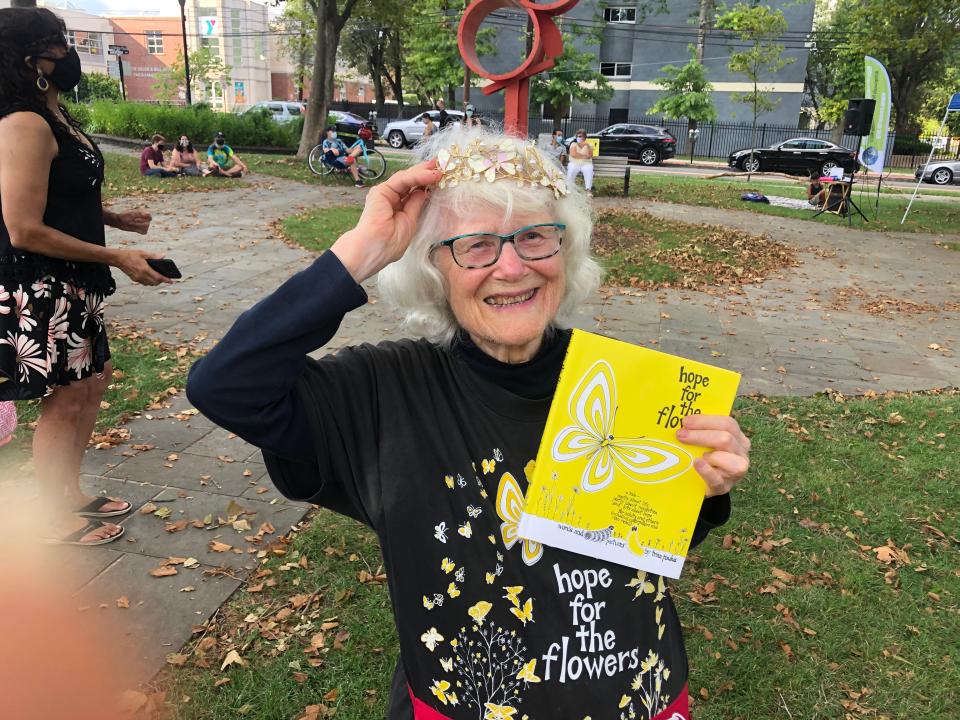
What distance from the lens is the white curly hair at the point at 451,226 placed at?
1.53 metres

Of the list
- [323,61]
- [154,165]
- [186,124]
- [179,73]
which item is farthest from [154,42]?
[154,165]

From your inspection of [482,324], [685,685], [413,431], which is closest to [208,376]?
[413,431]

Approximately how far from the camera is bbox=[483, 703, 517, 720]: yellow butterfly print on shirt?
54.2 inches

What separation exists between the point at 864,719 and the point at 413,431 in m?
2.35

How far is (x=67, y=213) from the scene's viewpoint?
2.77 metres

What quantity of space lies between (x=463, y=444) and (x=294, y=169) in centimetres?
1917

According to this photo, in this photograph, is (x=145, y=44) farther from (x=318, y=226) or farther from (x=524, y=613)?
(x=524, y=613)

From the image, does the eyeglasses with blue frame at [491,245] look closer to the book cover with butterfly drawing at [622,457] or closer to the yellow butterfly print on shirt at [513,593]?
the book cover with butterfly drawing at [622,457]

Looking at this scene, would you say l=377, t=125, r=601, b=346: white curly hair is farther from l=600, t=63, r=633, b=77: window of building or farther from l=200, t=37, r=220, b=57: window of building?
l=200, t=37, r=220, b=57: window of building

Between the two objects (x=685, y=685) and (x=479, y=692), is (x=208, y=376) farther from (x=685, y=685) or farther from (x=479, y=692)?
(x=685, y=685)

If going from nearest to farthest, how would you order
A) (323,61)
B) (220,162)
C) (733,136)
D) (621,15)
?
(220,162) → (323,61) → (733,136) → (621,15)

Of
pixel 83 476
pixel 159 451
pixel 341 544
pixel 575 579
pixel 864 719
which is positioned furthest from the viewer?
pixel 159 451

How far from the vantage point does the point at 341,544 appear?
349 cm

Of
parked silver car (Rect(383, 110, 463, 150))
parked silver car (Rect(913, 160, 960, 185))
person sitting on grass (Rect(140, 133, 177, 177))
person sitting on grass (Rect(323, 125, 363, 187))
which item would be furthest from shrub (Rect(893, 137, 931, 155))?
person sitting on grass (Rect(140, 133, 177, 177))
